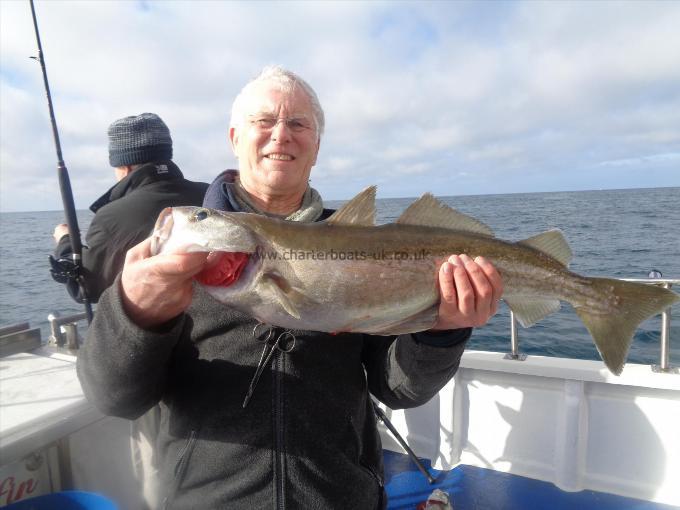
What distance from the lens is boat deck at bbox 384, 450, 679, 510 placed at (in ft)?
16.0

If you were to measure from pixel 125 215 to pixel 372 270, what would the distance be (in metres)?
2.92

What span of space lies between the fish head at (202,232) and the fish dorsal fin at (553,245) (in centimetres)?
190

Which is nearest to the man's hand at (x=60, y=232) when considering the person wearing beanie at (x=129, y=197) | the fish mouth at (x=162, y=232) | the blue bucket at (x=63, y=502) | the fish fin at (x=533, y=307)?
the person wearing beanie at (x=129, y=197)

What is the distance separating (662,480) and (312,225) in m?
4.96

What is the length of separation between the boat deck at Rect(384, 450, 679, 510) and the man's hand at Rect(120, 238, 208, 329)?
415 centimetres

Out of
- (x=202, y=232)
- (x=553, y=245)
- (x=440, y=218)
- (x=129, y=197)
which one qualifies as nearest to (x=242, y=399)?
(x=202, y=232)

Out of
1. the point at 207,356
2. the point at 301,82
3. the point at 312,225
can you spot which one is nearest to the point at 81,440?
the point at 207,356

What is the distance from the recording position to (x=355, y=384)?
8.91 feet

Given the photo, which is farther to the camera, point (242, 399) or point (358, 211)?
point (358, 211)

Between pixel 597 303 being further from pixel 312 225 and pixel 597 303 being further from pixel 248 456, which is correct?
pixel 248 456

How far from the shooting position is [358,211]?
283cm

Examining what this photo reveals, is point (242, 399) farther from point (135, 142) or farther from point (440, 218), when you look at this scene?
point (135, 142)

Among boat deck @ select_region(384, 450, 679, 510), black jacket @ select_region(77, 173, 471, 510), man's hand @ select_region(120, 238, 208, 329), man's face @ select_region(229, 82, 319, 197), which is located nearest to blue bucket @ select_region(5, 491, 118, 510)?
black jacket @ select_region(77, 173, 471, 510)

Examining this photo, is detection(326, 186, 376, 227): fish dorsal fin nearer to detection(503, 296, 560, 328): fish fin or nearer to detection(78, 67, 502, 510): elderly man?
detection(78, 67, 502, 510): elderly man
